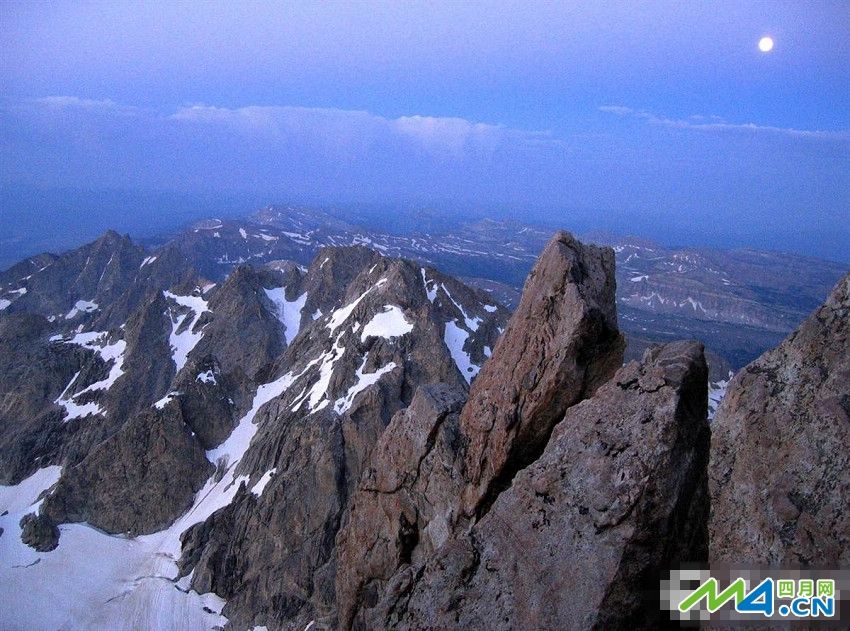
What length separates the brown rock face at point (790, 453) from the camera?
11820 millimetres

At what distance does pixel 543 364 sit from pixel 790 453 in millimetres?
9194

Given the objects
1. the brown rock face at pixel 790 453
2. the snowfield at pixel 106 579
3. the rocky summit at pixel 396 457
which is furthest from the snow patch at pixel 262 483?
the brown rock face at pixel 790 453

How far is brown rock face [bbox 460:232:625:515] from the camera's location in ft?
66.7

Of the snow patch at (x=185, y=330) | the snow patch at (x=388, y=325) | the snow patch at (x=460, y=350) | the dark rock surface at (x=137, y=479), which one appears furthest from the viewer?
the snow patch at (x=185, y=330)

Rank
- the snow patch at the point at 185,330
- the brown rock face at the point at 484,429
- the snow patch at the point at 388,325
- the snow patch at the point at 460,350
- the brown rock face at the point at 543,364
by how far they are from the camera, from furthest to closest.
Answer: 1. the snow patch at the point at 185,330
2. the snow patch at the point at 460,350
3. the snow patch at the point at 388,325
4. the brown rock face at the point at 484,429
5. the brown rock face at the point at 543,364

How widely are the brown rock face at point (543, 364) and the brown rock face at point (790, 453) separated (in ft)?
20.3

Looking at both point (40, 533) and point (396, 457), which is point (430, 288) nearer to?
point (40, 533)

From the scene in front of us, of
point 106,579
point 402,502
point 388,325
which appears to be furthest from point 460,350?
point 402,502

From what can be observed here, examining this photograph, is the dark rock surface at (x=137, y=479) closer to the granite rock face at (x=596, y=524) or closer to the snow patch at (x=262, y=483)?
the snow patch at (x=262, y=483)

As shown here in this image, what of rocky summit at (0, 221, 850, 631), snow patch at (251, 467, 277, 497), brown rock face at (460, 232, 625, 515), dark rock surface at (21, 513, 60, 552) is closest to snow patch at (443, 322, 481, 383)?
rocky summit at (0, 221, 850, 631)

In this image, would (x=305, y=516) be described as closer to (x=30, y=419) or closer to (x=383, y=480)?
(x=383, y=480)

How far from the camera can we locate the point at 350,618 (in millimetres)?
25250

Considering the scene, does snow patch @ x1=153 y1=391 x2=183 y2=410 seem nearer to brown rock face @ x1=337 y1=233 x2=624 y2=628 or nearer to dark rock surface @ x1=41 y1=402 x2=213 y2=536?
→ dark rock surface @ x1=41 y1=402 x2=213 y2=536

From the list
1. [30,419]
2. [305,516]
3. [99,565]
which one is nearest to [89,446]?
[30,419]
